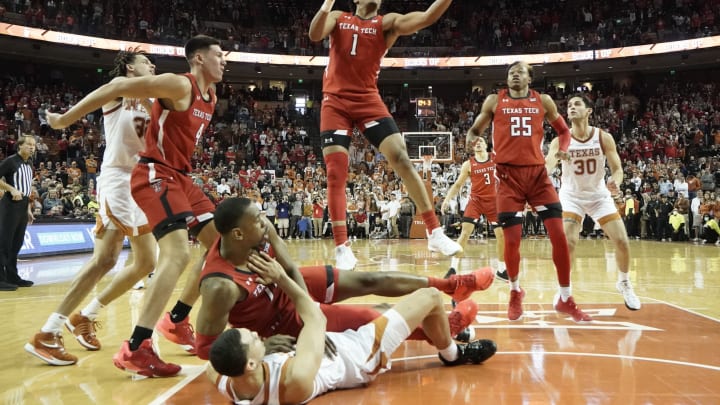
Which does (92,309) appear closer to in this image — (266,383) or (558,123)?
(266,383)

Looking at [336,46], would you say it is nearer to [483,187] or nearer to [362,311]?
[362,311]

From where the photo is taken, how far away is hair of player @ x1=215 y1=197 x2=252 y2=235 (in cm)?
326

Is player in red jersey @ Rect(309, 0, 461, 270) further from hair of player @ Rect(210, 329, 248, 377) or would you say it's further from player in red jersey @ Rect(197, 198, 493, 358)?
hair of player @ Rect(210, 329, 248, 377)

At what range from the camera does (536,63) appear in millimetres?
31375

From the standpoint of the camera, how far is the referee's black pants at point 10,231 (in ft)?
27.3

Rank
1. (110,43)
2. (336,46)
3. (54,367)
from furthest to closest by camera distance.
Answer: (110,43) → (336,46) → (54,367)

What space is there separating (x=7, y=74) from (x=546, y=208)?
30.6 meters

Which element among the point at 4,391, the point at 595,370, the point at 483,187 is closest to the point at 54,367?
the point at 4,391

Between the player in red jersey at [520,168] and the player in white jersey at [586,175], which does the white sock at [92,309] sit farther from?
the player in white jersey at [586,175]

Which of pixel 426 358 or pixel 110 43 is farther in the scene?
pixel 110 43

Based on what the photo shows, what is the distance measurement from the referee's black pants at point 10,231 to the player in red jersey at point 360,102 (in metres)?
5.84

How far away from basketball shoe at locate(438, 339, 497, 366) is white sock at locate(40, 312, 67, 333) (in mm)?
2878

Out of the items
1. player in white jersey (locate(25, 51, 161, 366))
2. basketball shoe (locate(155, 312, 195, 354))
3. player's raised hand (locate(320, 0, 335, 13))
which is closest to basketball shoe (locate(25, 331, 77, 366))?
player in white jersey (locate(25, 51, 161, 366))

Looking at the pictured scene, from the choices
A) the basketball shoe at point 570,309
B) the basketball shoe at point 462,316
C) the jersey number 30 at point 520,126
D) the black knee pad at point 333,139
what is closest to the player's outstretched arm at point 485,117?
the jersey number 30 at point 520,126
